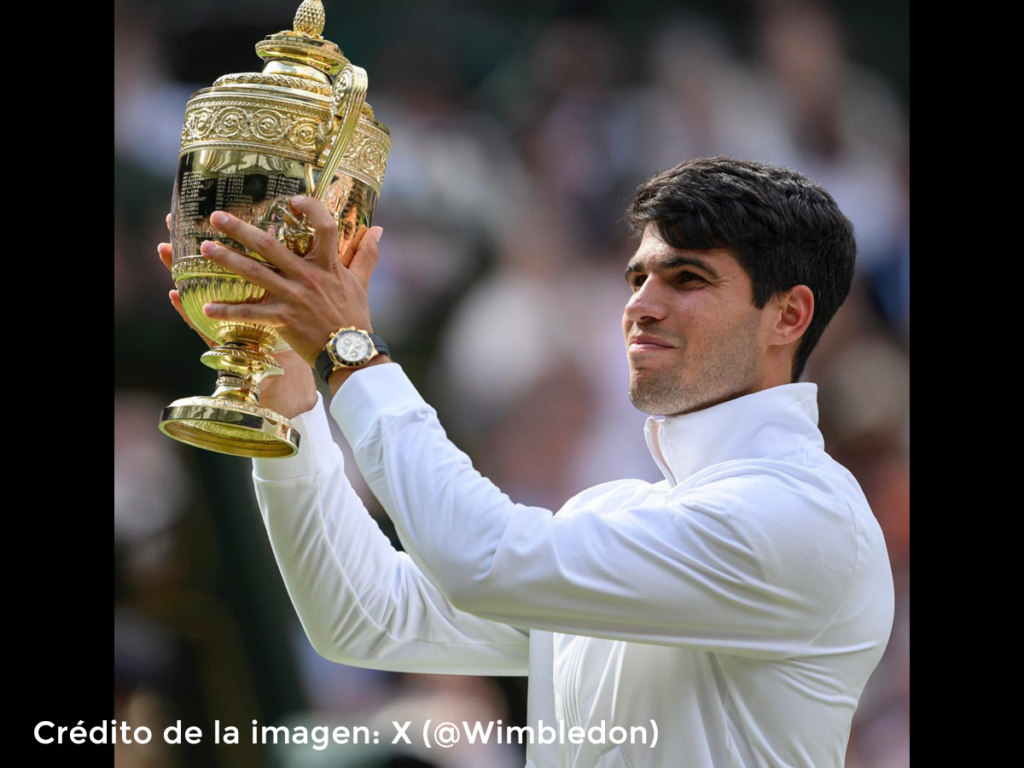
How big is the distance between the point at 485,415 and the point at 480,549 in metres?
3.00

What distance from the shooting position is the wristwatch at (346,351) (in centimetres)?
178

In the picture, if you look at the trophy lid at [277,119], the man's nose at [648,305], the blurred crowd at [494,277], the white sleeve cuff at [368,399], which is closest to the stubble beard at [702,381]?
the man's nose at [648,305]

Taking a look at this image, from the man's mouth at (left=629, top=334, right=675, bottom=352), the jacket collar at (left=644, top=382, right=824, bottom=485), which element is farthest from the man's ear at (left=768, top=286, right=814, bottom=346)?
the man's mouth at (left=629, top=334, right=675, bottom=352)

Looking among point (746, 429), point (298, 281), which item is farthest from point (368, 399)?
point (746, 429)

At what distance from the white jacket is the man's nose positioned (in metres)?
0.21

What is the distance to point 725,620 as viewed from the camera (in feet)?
5.97

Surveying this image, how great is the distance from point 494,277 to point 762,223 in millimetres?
2766

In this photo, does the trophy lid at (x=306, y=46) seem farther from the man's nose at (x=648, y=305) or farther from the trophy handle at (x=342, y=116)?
the man's nose at (x=648, y=305)

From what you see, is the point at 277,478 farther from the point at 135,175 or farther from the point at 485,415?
the point at 135,175

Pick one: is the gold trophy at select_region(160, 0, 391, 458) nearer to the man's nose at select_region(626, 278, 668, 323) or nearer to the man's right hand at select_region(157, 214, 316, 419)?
the man's right hand at select_region(157, 214, 316, 419)

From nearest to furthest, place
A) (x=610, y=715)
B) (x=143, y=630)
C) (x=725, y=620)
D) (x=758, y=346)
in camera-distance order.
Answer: (x=725, y=620) < (x=610, y=715) < (x=758, y=346) < (x=143, y=630)

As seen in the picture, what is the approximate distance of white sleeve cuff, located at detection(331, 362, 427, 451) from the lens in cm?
175

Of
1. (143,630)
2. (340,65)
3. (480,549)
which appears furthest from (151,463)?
(480,549)

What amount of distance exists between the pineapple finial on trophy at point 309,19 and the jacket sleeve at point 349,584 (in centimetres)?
72
